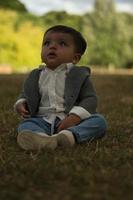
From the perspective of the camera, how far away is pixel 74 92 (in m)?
3.90

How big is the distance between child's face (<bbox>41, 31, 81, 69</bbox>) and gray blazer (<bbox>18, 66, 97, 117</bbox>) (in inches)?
4.6

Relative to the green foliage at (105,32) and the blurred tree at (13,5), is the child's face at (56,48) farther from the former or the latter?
the green foliage at (105,32)

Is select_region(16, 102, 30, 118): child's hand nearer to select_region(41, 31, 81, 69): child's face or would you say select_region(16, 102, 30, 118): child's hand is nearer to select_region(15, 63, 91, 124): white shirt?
select_region(15, 63, 91, 124): white shirt

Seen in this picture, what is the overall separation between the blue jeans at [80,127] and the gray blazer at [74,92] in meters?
0.11

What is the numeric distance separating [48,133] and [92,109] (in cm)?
36

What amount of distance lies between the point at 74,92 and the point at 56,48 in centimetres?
35

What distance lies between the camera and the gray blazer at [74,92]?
152 inches

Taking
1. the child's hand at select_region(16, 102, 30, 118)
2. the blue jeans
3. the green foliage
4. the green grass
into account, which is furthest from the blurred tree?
the green grass

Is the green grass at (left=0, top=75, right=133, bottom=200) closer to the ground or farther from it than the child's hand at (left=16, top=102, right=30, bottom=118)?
closer to the ground

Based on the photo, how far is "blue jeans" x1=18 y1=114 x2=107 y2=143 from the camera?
360cm

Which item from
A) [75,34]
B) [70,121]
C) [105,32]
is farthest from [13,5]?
[70,121]

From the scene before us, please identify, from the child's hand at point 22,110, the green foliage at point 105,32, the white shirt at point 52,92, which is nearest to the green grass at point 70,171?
the child's hand at point 22,110

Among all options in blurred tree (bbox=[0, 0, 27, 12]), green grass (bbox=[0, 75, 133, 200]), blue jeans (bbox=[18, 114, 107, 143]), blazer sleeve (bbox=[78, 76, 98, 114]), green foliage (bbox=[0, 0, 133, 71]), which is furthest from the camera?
green foliage (bbox=[0, 0, 133, 71])

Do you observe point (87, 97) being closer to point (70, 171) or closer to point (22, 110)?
point (22, 110)
